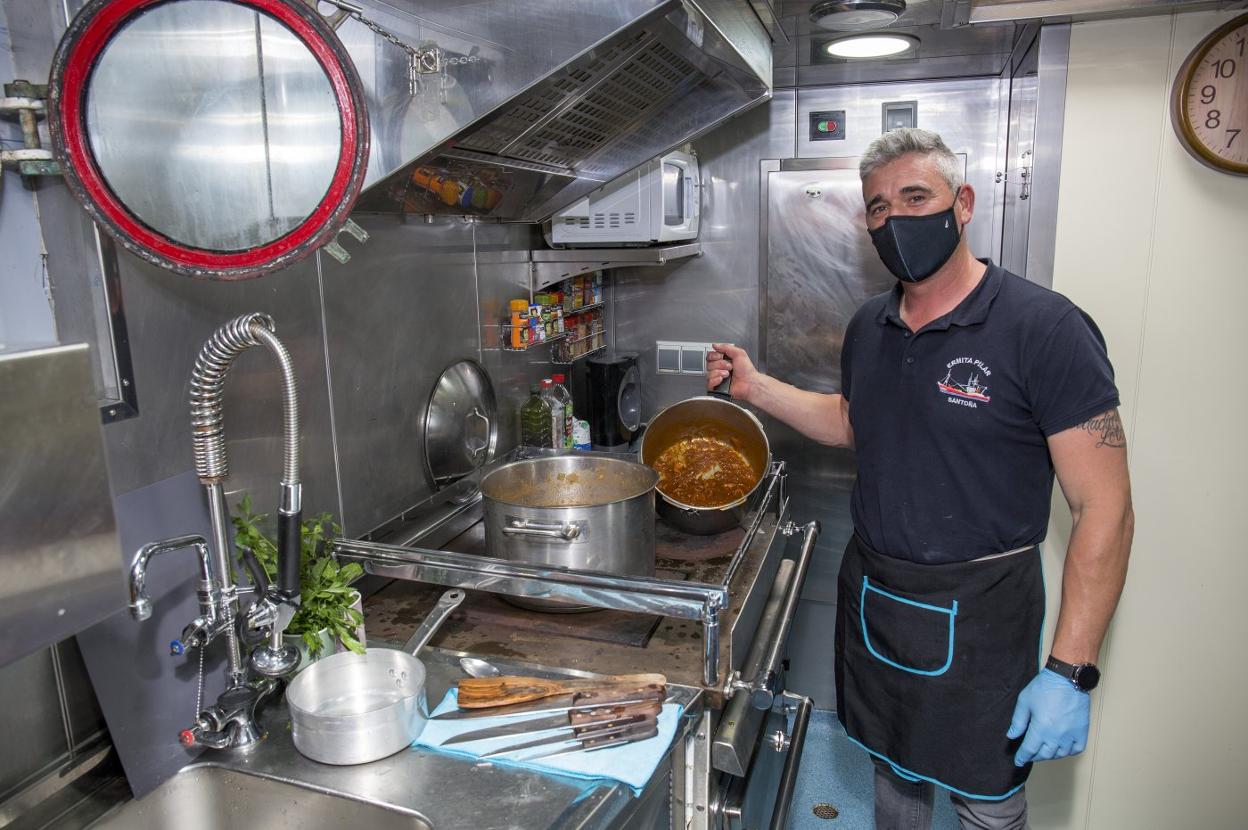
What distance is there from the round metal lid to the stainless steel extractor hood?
40 centimetres

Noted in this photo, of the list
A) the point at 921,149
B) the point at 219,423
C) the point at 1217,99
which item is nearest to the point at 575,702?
the point at 219,423

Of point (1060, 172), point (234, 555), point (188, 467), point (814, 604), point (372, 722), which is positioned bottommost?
point (814, 604)

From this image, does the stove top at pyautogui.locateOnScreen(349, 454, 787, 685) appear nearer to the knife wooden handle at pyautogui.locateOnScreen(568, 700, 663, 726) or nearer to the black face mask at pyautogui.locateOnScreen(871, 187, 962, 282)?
the knife wooden handle at pyautogui.locateOnScreen(568, 700, 663, 726)

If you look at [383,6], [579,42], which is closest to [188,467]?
[383,6]

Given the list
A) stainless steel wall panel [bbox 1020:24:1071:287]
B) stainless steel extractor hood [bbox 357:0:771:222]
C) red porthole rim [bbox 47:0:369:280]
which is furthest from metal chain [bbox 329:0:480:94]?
stainless steel wall panel [bbox 1020:24:1071:287]

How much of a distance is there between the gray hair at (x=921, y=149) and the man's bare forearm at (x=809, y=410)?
0.54 meters

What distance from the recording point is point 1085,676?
1429 mm

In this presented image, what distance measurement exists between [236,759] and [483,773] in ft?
1.09

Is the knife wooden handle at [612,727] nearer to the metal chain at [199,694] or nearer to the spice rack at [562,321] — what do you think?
the metal chain at [199,694]

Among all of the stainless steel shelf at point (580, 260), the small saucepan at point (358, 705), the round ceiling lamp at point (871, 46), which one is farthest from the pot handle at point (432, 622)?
the round ceiling lamp at point (871, 46)

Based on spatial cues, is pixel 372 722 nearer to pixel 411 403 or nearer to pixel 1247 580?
pixel 411 403

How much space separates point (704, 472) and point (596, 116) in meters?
0.86

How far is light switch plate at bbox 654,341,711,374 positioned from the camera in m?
2.93

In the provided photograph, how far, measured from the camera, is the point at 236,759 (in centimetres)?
112
